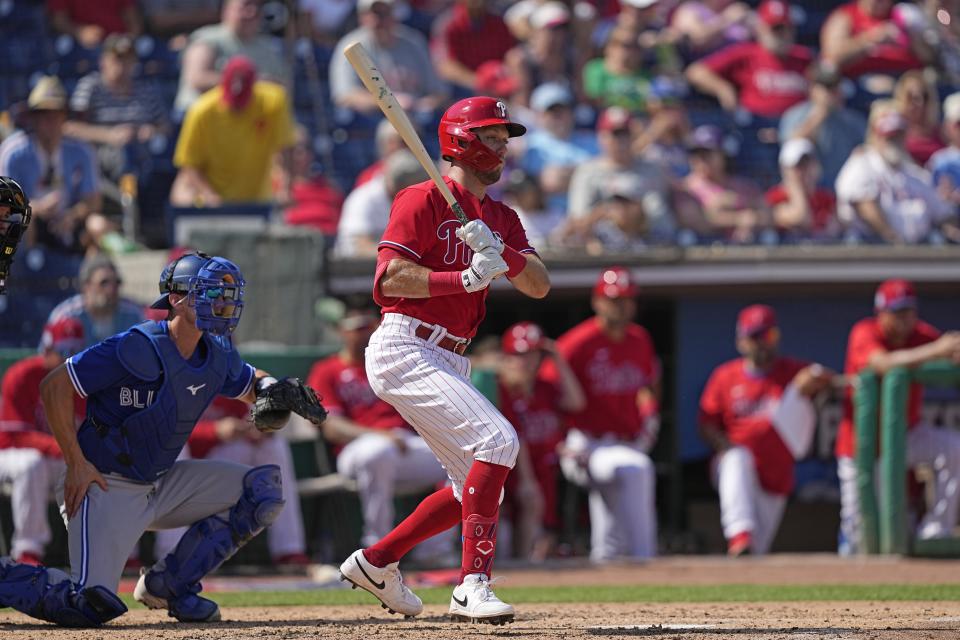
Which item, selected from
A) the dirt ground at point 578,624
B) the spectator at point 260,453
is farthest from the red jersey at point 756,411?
the dirt ground at point 578,624

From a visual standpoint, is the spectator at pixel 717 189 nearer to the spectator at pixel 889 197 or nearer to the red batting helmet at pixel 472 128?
the spectator at pixel 889 197

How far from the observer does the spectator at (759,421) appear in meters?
9.07

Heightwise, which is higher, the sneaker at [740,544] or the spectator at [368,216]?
the spectator at [368,216]

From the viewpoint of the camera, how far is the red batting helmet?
5.14 metres

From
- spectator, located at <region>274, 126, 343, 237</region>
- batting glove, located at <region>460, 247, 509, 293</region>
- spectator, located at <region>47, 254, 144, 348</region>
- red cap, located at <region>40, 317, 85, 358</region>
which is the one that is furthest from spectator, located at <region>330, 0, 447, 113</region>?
batting glove, located at <region>460, 247, 509, 293</region>

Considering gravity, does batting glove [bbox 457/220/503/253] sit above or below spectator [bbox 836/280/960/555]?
above

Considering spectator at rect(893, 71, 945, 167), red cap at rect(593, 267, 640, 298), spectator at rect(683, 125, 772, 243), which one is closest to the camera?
red cap at rect(593, 267, 640, 298)

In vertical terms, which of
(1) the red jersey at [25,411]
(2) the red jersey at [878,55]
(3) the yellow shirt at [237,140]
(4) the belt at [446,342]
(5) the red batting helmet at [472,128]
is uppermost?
(2) the red jersey at [878,55]

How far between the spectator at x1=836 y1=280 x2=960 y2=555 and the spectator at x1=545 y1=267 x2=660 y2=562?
3.54ft

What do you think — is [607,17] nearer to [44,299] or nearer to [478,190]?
[44,299]

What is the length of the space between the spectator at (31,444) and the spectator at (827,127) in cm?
529

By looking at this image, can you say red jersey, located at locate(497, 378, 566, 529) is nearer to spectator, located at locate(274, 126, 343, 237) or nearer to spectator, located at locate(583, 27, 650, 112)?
spectator, located at locate(274, 126, 343, 237)

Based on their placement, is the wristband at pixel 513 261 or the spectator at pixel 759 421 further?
the spectator at pixel 759 421

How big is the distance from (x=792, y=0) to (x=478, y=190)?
8536mm
